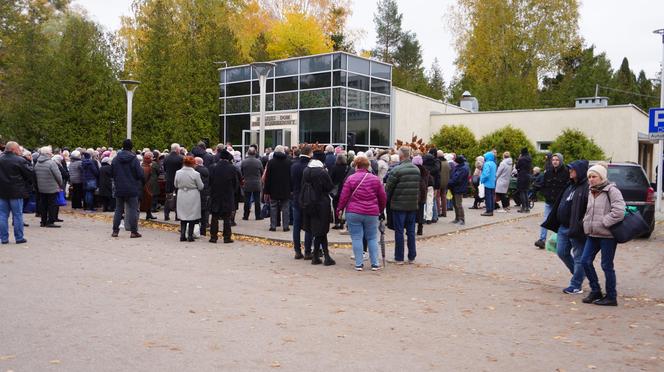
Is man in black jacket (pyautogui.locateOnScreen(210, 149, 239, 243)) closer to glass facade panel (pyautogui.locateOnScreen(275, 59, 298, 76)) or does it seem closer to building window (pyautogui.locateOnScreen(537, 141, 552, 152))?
glass facade panel (pyautogui.locateOnScreen(275, 59, 298, 76))

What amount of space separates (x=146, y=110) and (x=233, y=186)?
28.7 meters

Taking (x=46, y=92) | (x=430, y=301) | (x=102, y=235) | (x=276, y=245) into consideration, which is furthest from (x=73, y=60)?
(x=430, y=301)

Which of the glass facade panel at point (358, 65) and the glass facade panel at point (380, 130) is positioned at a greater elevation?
the glass facade panel at point (358, 65)

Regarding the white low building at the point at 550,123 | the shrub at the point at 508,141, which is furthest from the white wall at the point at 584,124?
the shrub at the point at 508,141

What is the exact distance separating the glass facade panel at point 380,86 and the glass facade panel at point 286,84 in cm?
418

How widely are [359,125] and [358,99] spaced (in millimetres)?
1365

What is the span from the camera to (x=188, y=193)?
40.7 ft

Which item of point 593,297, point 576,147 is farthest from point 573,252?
point 576,147

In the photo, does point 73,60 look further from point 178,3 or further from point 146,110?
point 178,3

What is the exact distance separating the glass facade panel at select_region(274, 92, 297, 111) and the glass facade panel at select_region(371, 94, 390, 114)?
421 cm

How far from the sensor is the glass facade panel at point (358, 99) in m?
30.9

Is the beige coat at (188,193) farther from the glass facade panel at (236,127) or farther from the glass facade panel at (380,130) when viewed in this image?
the glass facade panel at (236,127)

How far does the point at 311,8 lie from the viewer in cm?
5238

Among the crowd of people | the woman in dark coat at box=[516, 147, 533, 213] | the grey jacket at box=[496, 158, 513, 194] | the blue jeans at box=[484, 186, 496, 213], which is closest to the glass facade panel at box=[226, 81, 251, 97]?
the crowd of people
